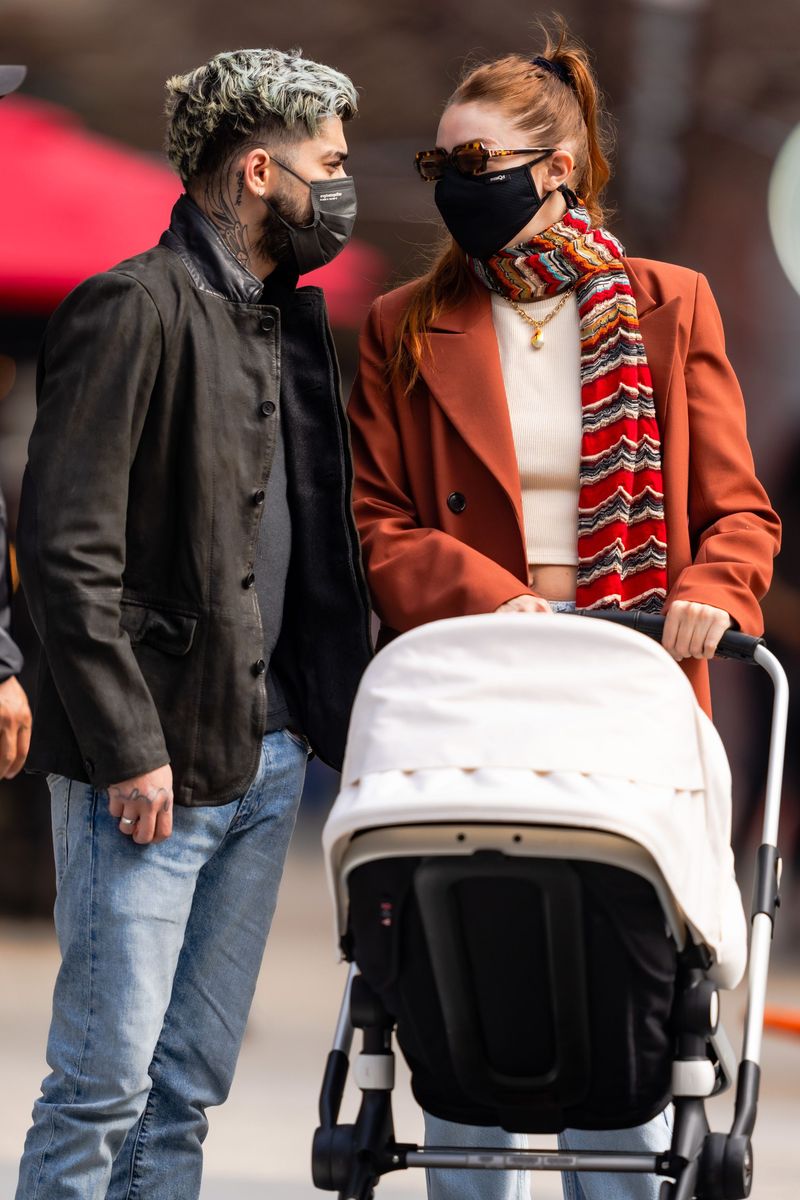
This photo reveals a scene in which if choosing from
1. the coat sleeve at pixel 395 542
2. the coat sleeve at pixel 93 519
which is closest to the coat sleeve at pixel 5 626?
the coat sleeve at pixel 93 519

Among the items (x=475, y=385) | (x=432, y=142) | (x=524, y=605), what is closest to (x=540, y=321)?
(x=475, y=385)

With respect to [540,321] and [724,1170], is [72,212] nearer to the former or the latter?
[540,321]

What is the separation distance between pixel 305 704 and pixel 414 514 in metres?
0.39

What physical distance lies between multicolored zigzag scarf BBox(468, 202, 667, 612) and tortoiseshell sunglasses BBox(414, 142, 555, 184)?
132mm

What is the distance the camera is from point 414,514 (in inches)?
109

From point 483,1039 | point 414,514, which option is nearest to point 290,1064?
point 414,514

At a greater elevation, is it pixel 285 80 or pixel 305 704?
pixel 285 80

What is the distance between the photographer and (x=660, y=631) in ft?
8.23

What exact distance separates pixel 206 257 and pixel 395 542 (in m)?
0.52

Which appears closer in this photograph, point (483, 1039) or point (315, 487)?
point (483, 1039)

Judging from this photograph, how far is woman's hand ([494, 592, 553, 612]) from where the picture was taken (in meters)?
2.51

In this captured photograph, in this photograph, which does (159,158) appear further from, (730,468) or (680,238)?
(730,468)

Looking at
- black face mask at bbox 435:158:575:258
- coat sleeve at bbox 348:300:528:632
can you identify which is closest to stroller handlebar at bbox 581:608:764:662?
coat sleeve at bbox 348:300:528:632

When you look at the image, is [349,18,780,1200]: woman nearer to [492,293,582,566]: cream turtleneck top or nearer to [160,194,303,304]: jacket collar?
[492,293,582,566]: cream turtleneck top
